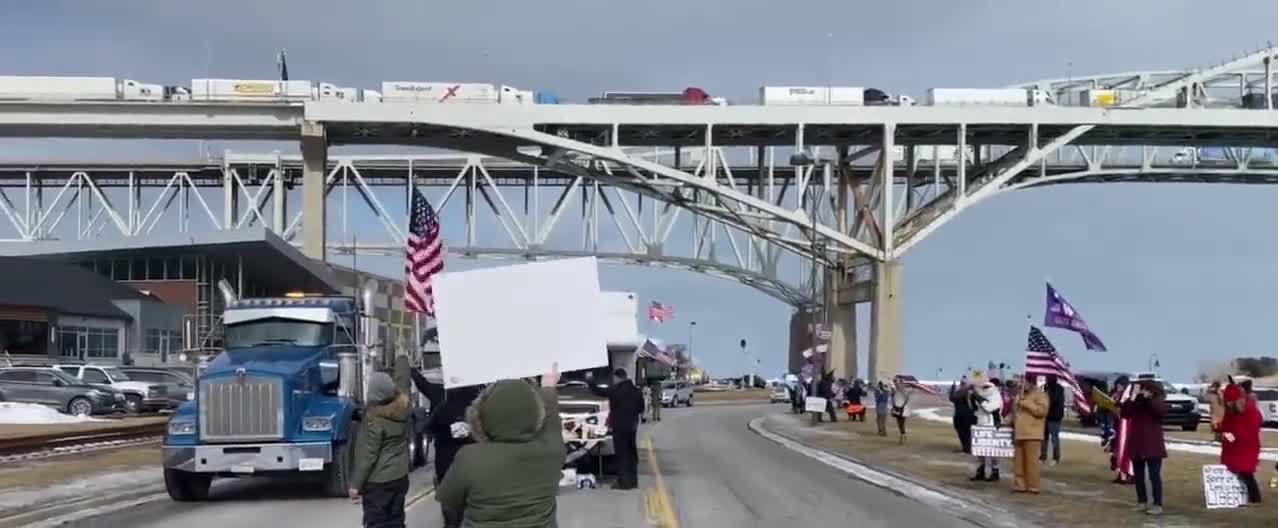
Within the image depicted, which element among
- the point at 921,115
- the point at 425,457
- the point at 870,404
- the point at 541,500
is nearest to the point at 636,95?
the point at 921,115

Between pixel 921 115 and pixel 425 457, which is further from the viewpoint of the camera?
pixel 921 115

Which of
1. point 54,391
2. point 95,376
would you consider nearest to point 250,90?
point 95,376

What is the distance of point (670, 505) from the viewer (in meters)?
20.2

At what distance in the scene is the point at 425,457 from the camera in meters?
28.8

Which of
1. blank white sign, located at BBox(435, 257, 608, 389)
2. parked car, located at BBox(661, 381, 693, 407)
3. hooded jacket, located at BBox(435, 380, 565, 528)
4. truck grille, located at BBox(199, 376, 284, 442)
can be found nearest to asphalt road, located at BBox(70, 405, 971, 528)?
truck grille, located at BBox(199, 376, 284, 442)

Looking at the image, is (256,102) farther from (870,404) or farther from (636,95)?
(870,404)

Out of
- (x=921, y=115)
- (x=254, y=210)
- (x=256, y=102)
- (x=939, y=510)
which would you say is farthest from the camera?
(x=254, y=210)

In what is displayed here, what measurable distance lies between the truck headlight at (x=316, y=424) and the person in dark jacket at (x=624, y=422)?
12.8 feet

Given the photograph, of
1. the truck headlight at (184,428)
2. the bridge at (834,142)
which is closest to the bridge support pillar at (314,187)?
the bridge at (834,142)

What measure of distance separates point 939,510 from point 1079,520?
6.98 ft

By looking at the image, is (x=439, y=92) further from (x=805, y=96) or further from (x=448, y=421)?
(x=448, y=421)

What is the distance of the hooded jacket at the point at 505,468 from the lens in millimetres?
7062

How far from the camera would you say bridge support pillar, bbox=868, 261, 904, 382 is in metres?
67.7

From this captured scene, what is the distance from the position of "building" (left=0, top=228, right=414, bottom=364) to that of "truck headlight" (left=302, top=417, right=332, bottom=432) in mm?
42242
